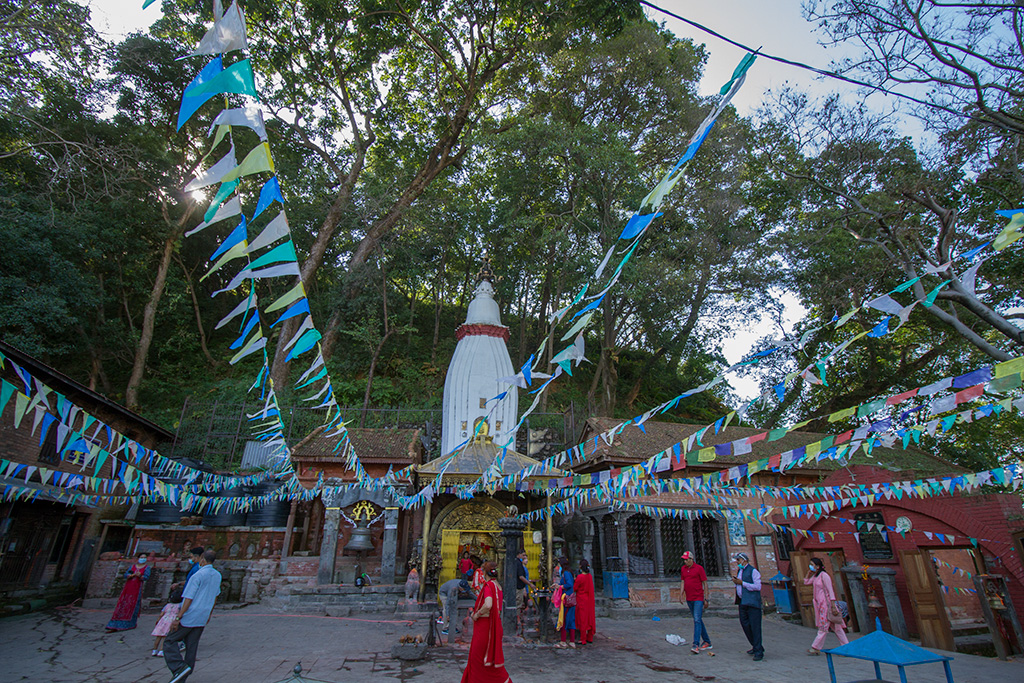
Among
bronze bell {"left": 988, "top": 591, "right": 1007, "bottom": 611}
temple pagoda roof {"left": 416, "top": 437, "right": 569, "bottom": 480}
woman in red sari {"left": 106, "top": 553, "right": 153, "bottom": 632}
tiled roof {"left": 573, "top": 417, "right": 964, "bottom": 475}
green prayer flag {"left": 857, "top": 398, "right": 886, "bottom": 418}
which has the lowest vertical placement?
woman in red sari {"left": 106, "top": 553, "right": 153, "bottom": 632}

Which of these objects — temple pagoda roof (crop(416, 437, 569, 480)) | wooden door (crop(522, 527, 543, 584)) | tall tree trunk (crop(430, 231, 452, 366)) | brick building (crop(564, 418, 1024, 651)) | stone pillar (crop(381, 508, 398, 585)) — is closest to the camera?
brick building (crop(564, 418, 1024, 651))

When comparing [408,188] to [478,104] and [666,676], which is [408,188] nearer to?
[478,104]

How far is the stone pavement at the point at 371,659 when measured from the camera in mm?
6594

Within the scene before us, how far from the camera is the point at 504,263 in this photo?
25.4 meters

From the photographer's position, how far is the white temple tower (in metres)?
17.7

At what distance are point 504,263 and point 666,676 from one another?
808 inches

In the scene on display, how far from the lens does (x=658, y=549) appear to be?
1330 centimetres

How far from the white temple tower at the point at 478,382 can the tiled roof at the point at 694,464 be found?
298 centimetres

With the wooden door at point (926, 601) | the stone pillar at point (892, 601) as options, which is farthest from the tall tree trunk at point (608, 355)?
the wooden door at point (926, 601)

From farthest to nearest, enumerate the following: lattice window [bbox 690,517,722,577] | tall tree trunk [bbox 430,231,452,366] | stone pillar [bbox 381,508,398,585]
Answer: tall tree trunk [bbox 430,231,452,366]
lattice window [bbox 690,517,722,577]
stone pillar [bbox 381,508,398,585]

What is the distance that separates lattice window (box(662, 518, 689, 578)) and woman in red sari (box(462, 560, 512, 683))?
30.9 ft

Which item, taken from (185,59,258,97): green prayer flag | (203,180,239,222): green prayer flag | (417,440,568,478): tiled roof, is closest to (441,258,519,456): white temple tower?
(417,440,568,478): tiled roof

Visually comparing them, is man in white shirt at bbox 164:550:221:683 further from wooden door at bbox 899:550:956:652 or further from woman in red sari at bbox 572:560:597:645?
wooden door at bbox 899:550:956:652

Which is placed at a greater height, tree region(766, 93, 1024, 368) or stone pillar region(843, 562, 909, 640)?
tree region(766, 93, 1024, 368)
